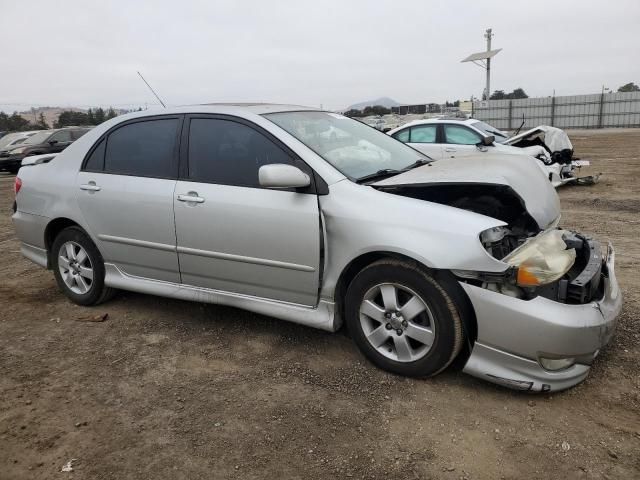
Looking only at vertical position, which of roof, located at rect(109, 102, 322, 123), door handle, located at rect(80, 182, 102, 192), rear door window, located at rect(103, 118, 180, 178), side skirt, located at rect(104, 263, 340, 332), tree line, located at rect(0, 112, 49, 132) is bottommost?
side skirt, located at rect(104, 263, 340, 332)

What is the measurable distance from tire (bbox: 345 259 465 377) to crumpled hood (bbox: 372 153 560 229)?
22.5 inches

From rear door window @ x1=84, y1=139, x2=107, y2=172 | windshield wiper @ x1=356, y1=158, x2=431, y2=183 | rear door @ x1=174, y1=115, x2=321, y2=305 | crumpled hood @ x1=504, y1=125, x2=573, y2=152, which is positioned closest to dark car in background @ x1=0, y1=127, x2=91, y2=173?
crumpled hood @ x1=504, y1=125, x2=573, y2=152

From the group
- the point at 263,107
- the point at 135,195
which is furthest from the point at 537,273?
the point at 135,195

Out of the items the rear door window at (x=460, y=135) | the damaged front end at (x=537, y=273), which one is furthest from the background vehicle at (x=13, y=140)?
the damaged front end at (x=537, y=273)

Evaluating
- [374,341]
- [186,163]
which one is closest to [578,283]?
[374,341]

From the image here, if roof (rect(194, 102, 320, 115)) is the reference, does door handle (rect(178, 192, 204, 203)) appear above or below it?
below

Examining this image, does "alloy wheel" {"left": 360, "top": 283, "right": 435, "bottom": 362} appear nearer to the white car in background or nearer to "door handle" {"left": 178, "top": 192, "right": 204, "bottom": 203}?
"door handle" {"left": 178, "top": 192, "right": 204, "bottom": 203}

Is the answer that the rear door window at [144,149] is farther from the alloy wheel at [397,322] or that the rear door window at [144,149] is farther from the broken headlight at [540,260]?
the broken headlight at [540,260]

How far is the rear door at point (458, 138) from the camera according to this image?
9.78 meters

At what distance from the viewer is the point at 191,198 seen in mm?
3557

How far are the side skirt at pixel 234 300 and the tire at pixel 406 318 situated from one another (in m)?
0.18

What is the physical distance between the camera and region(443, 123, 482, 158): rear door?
9.78m

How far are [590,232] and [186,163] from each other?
16.3 ft

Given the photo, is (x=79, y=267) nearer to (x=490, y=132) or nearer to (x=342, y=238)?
(x=342, y=238)
